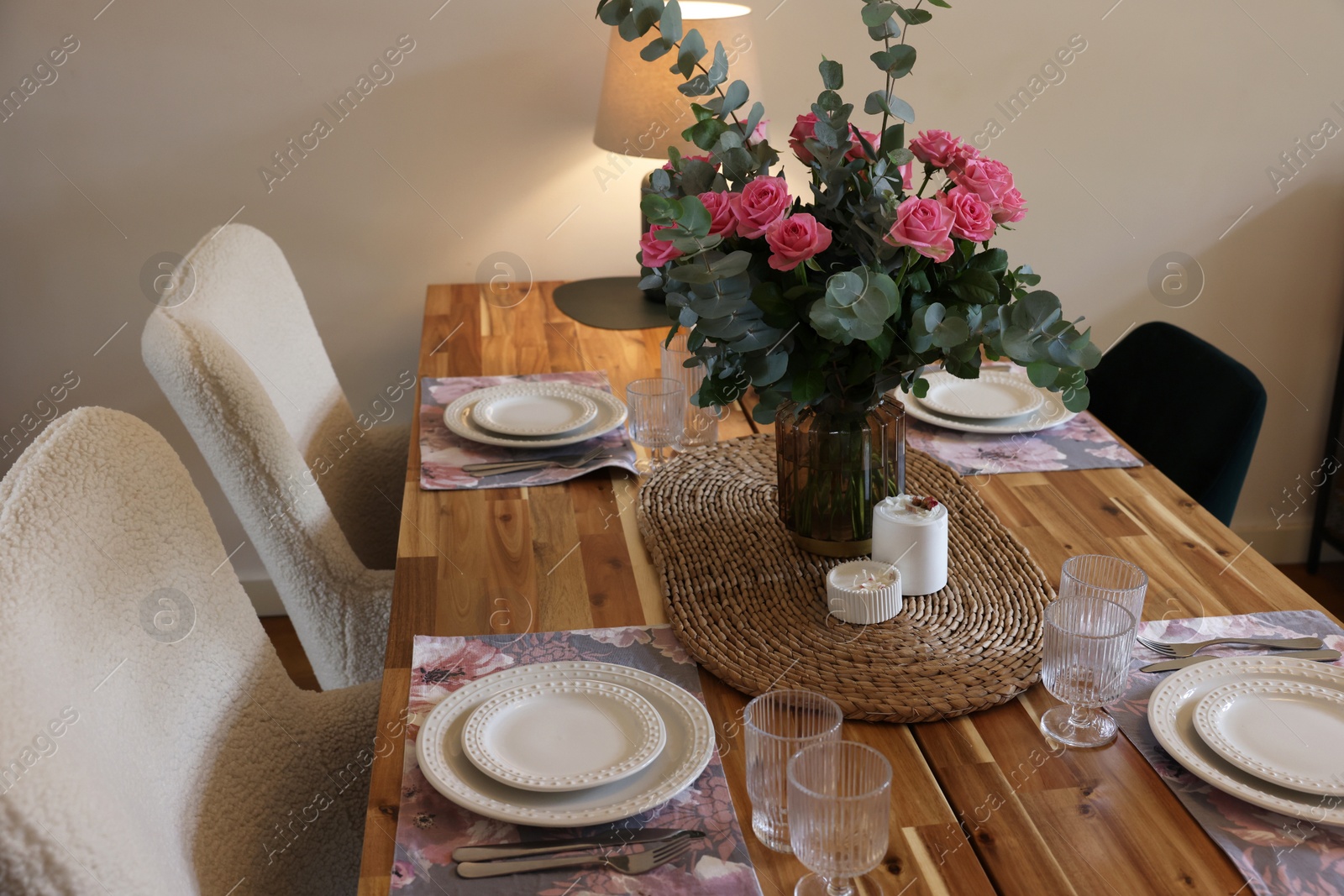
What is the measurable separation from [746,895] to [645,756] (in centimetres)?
14

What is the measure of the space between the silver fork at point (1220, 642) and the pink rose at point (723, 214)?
546 mm

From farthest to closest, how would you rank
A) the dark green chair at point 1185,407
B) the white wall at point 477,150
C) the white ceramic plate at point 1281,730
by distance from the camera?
1. the white wall at point 477,150
2. the dark green chair at point 1185,407
3. the white ceramic plate at point 1281,730

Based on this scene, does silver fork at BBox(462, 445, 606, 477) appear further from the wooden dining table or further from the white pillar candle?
the white pillar candle

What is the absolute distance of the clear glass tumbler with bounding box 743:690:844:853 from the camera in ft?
2.63

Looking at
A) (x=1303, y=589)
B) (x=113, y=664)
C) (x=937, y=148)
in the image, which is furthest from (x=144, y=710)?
(x=1303, y=589)

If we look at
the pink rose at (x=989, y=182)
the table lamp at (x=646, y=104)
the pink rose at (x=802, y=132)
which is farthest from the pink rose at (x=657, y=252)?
the table lamp at (x=646, y=104)

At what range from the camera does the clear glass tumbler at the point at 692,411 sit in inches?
58.9

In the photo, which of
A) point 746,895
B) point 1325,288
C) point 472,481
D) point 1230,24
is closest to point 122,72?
point 472,481

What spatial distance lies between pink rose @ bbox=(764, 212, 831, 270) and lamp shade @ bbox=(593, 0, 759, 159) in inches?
41.8

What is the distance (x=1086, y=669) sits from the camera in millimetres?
902

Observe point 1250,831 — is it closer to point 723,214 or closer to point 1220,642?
point 1220,642

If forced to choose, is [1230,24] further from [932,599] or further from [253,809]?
[253,809]

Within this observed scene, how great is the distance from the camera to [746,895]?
0.77 meters

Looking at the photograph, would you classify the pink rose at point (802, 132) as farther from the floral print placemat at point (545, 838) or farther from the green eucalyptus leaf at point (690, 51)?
the floral print placemat at point (545, 838)
